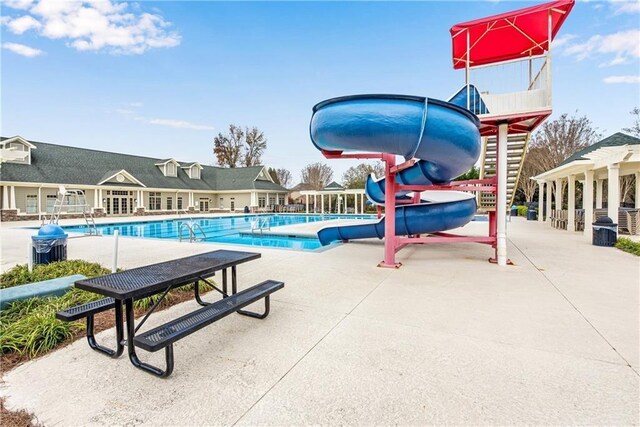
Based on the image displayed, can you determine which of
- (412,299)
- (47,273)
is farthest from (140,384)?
(47,273)

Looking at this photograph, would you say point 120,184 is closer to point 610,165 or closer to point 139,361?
point 139,361

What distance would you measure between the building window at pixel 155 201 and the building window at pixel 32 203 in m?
8.80

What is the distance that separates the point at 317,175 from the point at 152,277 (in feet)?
151

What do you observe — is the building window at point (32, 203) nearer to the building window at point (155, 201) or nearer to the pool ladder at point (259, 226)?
the building window at point (155, 201)

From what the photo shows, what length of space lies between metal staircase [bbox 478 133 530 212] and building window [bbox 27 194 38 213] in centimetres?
3018

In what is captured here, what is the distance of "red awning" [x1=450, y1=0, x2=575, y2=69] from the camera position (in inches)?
267

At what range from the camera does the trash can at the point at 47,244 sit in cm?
693

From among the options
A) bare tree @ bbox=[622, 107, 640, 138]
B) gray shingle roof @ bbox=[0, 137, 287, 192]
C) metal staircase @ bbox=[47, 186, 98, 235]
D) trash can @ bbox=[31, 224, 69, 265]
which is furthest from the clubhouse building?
bare tree @ bbox=[622, 107, 640, 138]

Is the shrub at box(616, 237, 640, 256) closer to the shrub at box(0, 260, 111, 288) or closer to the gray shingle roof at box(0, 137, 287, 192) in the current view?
the shrub at box(0, 260, 111, 288)

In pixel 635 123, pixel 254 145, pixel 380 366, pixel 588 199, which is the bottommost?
pixel 380 366

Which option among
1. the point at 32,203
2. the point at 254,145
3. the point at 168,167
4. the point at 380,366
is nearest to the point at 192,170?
the point at 168,167

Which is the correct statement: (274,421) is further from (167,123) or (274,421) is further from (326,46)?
(167,123)

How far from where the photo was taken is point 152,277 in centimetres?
301

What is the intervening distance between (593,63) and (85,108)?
35.9 m
